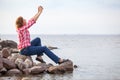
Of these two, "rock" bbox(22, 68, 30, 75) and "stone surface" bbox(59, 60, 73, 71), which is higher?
"stone surface" bbox(59, 60, 73, 71)

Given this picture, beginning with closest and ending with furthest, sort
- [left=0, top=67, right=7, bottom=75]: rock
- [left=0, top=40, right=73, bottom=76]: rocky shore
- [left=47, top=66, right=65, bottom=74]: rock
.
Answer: [left=0, top=67, right=7, bottom=75]: rock < [left=0, top=40, right=73, bottom=76]: rocky shore < [left=47, top=66, right=65, bottom=74]: rock

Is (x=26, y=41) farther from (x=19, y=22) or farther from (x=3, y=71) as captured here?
(x=3, y=71)

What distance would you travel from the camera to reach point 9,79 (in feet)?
55.5

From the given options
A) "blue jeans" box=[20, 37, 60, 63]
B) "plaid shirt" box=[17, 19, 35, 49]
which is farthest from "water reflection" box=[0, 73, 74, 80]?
"plaid shirt" box=[17, 19, 35, 49]

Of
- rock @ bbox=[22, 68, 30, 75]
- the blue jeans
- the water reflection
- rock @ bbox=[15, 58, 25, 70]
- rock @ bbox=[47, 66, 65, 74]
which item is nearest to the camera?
the water reflection

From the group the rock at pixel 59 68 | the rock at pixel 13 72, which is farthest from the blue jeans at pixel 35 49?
the rock at pixel 13 72

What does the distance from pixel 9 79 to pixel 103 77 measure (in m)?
4.05

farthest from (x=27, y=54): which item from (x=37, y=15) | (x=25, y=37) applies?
(x=37, y=15)

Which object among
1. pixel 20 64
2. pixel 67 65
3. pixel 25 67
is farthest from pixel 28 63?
pixel 67 65

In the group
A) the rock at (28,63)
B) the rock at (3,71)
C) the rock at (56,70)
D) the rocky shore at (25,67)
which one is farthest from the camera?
the rock at (28,63)

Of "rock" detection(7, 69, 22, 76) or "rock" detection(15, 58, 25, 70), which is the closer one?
"rock" detection(7, 69, 22, 76)

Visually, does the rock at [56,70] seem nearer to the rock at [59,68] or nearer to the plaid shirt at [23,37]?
the rock at [59,68]

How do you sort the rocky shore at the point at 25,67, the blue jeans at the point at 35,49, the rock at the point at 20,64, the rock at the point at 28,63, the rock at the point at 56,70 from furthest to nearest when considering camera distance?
the rock at the point at 28,63
the rock at the point at 20,64
the rock at the point at 56,70
the rocky shore at the point at 25,67
the blue jeans at the point at 35,49

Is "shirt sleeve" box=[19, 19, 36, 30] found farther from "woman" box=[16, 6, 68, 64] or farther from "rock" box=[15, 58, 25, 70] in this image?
"rock" box=[15, 58, 25, 70]
